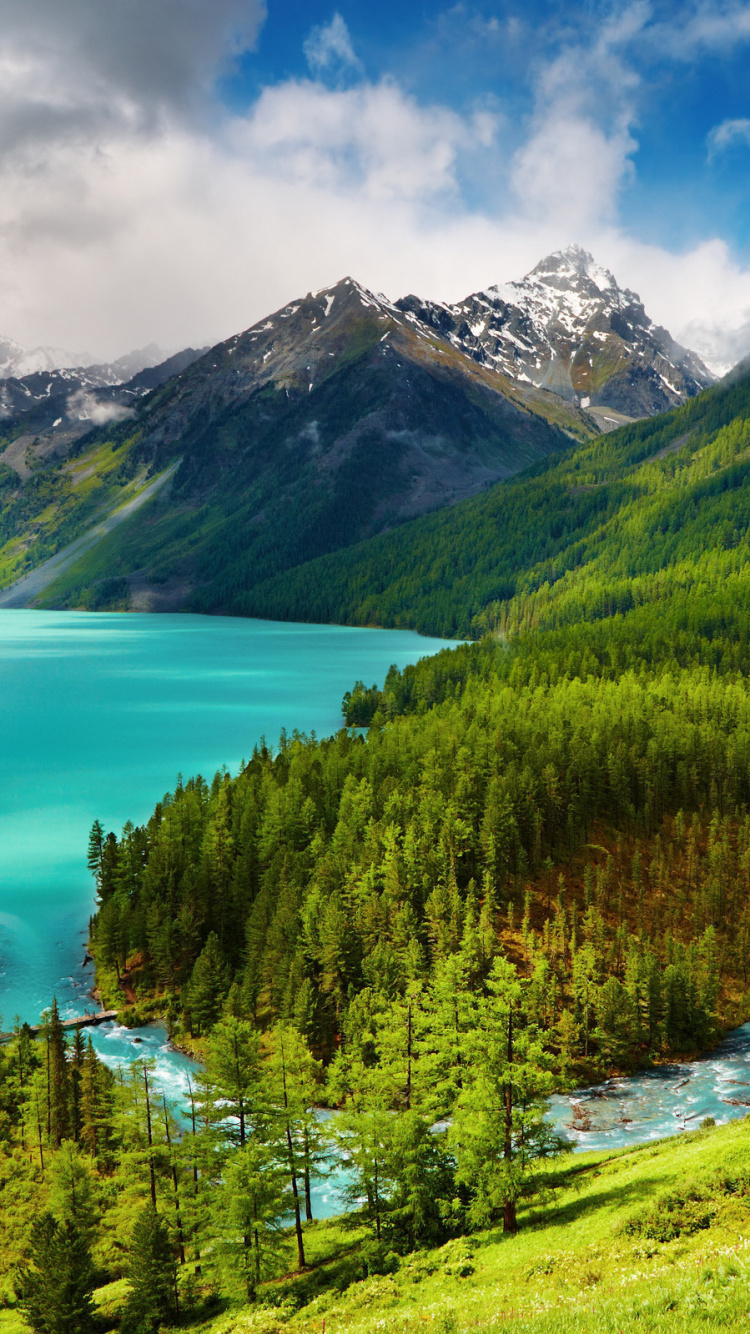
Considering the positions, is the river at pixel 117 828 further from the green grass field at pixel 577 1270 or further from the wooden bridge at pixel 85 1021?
the green grass field at pixel 577 1270

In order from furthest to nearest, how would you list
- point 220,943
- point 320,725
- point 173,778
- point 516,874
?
point 320,725 → point 173,778 → point 516,874 → point 220,943

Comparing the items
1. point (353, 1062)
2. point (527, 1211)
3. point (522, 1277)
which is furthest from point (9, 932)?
point (522, 1277)

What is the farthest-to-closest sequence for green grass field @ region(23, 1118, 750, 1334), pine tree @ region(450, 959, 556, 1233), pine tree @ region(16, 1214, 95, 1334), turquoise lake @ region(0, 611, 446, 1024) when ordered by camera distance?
turquoise lake @ region(0, 611, 446, 1024), pine tree @ region(450, 959, 556, 1233), pine tree @ region(16, 1214, 95, 1334), green grass field @ region(23, 1118, 750, 1334)

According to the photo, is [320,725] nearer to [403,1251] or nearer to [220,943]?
[220,943]

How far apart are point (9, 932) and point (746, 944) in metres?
66.6

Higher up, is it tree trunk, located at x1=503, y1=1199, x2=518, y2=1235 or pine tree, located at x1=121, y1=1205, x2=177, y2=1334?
tree trunk, located at x1=503, y1=1199, x2=518, y2=1235

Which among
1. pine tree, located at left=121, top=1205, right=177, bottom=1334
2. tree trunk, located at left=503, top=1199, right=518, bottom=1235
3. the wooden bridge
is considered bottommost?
the wooden bridge

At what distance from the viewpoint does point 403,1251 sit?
35.6 metres

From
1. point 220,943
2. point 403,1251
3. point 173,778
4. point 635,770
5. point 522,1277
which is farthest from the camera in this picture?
point 173,778

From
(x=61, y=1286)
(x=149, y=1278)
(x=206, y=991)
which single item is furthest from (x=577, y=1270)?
(x=206, y=991)

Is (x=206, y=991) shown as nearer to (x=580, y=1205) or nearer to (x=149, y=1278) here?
(x=149, y=1278)

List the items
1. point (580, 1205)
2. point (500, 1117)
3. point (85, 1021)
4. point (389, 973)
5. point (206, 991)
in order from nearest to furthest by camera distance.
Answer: point (580, 1205)
point (500, 1117)
point (85, 1021)
point (206, 991)
point (389, 973)

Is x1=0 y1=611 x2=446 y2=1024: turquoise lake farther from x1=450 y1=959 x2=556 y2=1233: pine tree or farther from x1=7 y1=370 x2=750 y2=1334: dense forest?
x1=450 y1=959 x2=556 y2=1233: pine tree

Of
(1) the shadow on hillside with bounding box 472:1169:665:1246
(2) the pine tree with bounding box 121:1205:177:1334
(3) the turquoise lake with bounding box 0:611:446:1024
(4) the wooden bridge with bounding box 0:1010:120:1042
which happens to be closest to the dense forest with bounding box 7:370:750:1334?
(2) the pine tree with bounding box 121:1205:177:1334
